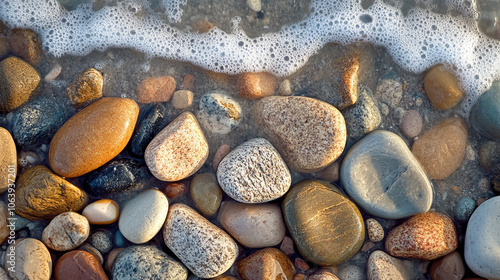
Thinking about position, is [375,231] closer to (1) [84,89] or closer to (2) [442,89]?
(2) [442,89]

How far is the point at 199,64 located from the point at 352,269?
2147 millimetres

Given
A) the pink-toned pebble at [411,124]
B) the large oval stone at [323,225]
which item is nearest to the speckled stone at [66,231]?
the large oval stone at [323,225]

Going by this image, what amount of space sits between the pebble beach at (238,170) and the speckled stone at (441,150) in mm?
13

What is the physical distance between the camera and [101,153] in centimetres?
240

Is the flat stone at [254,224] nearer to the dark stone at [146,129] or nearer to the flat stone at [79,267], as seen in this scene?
the dark stone at [146,129]

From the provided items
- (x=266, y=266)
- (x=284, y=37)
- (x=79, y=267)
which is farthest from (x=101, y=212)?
(x=284, y=37)

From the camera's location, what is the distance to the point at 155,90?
2680mm

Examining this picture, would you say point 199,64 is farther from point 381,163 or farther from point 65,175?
point 381,163

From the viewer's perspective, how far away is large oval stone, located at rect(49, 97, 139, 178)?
7.84 feet

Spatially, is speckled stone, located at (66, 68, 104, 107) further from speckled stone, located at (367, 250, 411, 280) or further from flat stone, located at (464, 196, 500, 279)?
flat stone, located at (464, 196, 500, 279)

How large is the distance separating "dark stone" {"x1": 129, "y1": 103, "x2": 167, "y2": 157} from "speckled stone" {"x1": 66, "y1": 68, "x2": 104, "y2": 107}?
1.45ft

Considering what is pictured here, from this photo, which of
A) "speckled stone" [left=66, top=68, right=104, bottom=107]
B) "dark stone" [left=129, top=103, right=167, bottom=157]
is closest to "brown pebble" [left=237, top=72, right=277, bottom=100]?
"dark stone" [left=129, top=103, right=167, bottom=157]


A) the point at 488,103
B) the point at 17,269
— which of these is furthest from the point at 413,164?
the point at 17,269

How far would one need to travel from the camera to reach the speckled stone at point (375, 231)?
8.40 feet
